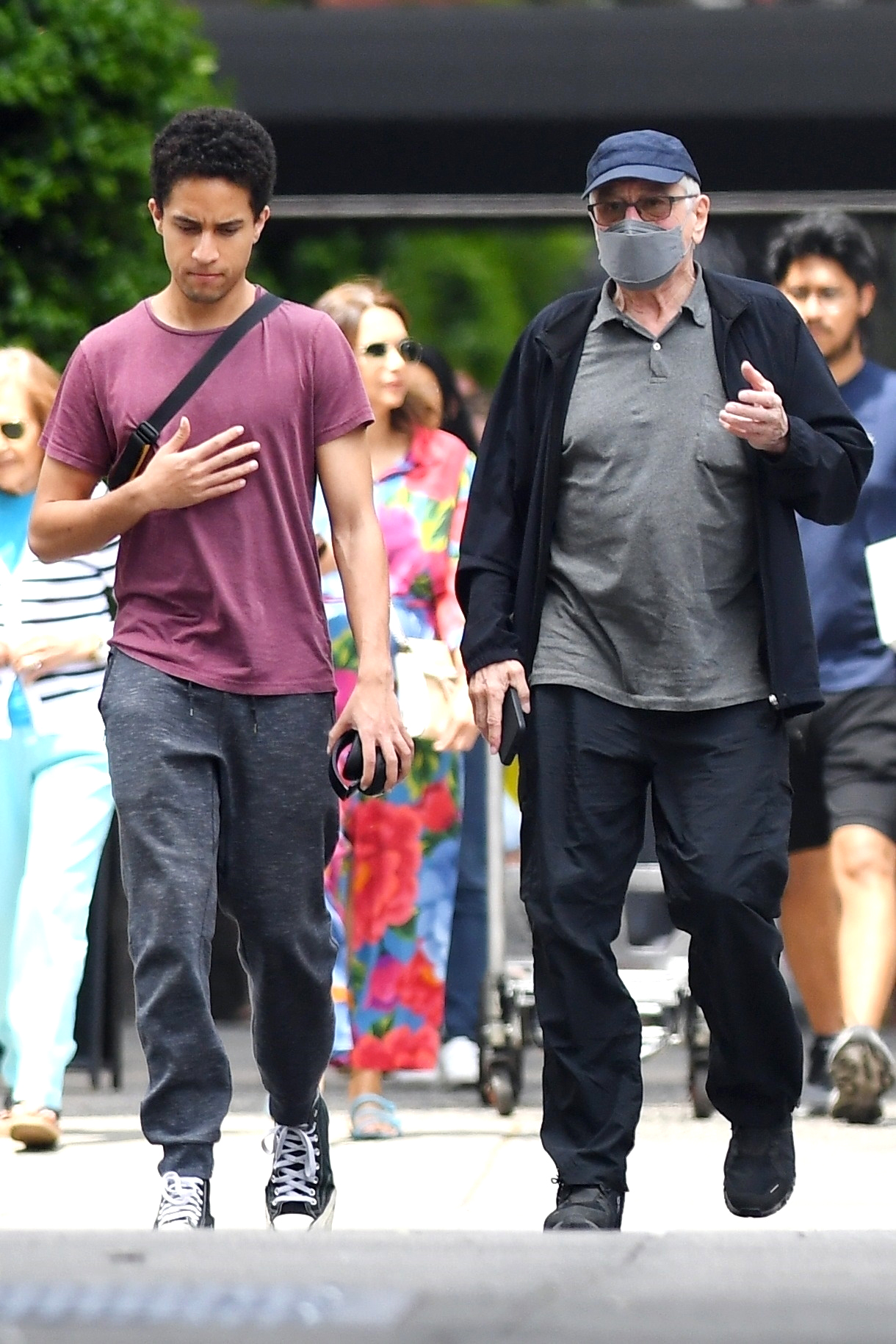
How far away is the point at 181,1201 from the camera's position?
5133 mm

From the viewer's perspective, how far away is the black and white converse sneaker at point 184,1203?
16.7ft

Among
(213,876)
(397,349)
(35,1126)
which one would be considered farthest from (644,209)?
(35,1126)

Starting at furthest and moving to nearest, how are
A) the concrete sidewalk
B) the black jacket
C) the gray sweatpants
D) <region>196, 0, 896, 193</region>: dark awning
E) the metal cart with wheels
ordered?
<region>196, 0, 896, 193</region>: dark awning < the metal cart with wheels < the concrete sidewalk < the black jacket < the gray sweatpants

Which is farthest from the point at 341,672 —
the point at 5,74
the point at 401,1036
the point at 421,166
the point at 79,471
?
the point at 421,166

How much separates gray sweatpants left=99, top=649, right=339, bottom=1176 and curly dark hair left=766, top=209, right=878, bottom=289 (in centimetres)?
297

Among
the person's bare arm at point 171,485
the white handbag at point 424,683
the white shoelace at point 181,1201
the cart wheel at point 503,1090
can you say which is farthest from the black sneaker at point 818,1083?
the person's bare arm at point 171,485

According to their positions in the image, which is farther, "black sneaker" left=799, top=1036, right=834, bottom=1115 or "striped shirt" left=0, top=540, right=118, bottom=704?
"black sneaker" left=799, top=1036, right=834, bottom=1115

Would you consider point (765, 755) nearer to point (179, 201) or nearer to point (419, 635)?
point (179, 201)

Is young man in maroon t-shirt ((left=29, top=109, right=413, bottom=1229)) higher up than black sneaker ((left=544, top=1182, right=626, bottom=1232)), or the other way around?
young man in maroon t-shirt ((left=29, top=109, right=413, bottom=1229))

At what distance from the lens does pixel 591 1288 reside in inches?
153

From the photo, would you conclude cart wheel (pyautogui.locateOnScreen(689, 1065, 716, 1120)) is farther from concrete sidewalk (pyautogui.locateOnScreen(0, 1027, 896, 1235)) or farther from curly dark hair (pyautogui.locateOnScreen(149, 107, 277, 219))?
curly dark hair (pyautogui.locateOnScreen(149, 107, 277, 219))

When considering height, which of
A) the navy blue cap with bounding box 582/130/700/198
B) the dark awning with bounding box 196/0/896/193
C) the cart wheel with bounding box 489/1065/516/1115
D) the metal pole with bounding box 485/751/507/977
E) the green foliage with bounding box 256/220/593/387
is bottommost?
the cart wheel with bounding box 489/1065/516/1115

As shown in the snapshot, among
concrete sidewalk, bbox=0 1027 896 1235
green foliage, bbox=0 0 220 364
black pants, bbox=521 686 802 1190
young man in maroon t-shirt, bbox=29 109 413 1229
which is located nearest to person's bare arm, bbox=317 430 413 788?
young man in maroon t-shirt, bbox=29 109 413 1229

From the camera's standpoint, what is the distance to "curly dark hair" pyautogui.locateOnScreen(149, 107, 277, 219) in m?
5.38
